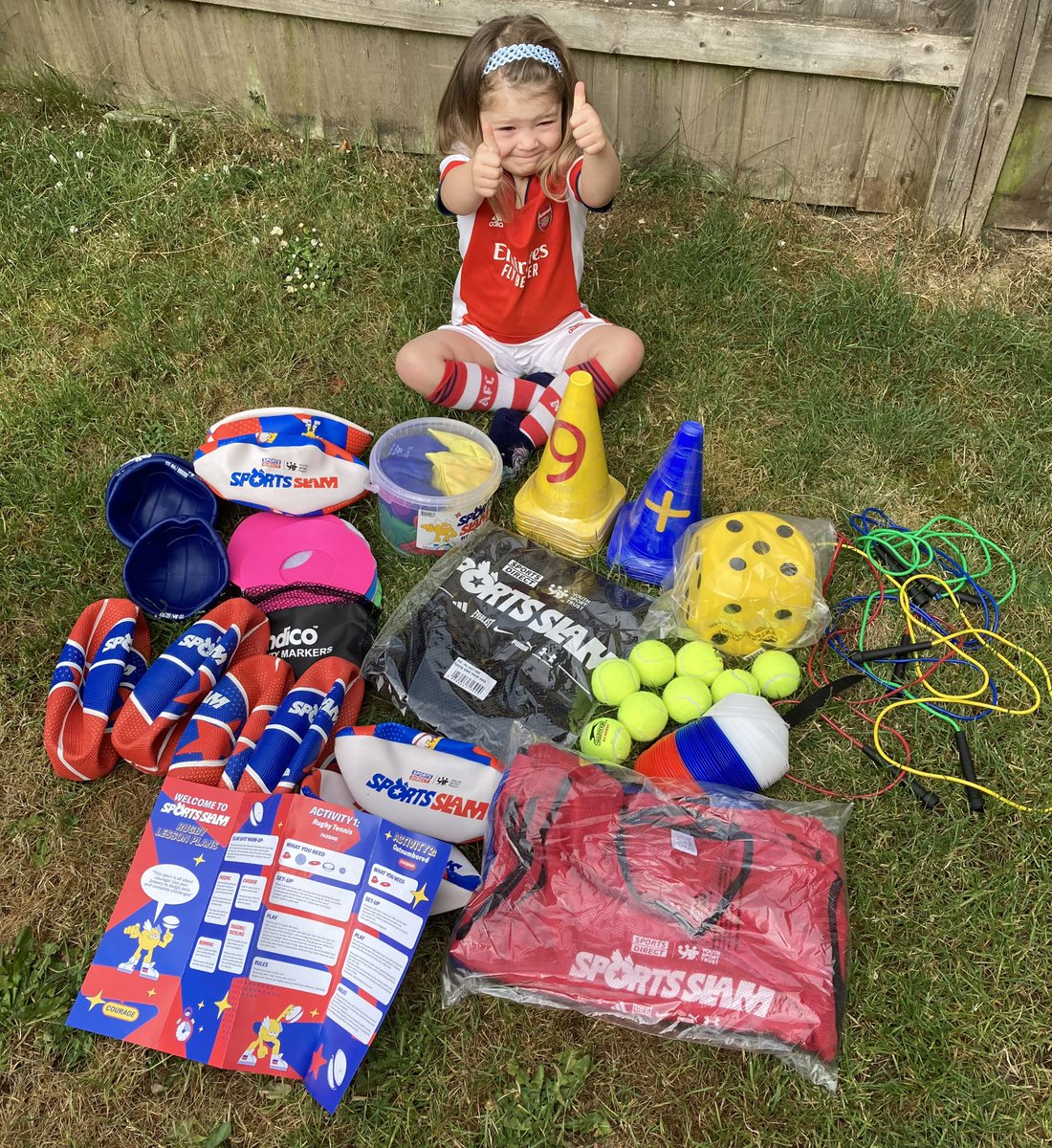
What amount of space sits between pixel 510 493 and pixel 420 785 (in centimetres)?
100

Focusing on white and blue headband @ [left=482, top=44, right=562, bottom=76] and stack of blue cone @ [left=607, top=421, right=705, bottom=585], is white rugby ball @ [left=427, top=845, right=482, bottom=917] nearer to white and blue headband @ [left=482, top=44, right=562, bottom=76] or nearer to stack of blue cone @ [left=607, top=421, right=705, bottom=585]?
stack of blue cone @ [left=607, top=421, right=705, bottom=585]

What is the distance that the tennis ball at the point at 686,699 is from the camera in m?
2.19

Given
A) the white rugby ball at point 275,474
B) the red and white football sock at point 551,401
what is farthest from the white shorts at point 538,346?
the white rugby ball at point 275,474

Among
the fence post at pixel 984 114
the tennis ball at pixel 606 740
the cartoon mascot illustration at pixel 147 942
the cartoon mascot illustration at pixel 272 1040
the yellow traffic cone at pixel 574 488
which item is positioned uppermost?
the fence post at pixel 984 114

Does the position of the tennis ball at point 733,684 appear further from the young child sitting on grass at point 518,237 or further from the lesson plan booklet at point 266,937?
the young child sitting on grass at point 518,237

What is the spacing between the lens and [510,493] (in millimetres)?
2736

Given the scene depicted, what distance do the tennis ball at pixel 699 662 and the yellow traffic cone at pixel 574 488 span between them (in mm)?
443

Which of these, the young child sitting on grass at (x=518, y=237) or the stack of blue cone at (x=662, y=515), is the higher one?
the young child sitting on grass at (x=518, y=237)

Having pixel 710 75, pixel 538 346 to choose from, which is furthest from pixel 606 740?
pixel 710 75

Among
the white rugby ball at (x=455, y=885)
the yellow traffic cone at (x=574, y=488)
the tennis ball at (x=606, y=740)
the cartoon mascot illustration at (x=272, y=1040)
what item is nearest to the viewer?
the cartoon mascot illustration at (x=272, y=1040)

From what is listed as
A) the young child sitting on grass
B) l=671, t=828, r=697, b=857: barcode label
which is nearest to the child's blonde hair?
the young child sitting on grass

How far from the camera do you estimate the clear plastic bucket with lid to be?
2451 millimetres

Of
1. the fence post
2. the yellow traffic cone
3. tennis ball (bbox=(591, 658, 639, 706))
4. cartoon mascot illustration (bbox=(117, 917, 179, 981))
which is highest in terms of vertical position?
the fence post

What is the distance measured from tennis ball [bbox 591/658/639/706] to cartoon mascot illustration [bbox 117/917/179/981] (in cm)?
106
